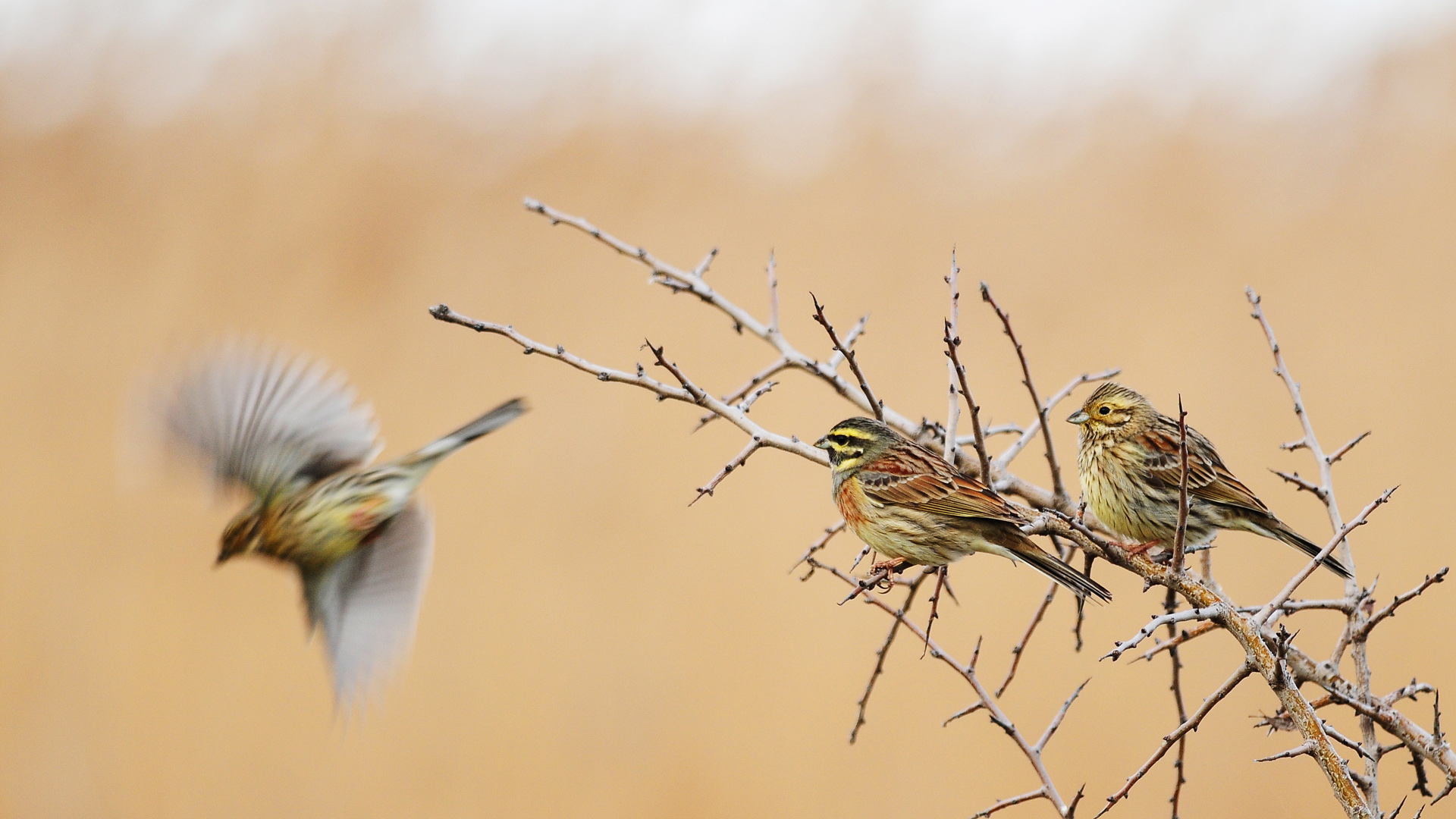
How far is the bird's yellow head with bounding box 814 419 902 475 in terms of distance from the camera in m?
3.79

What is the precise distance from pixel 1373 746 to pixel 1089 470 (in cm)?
212

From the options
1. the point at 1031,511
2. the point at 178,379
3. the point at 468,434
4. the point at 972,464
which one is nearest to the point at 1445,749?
the point at 1031,511

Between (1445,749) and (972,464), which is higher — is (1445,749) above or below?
below

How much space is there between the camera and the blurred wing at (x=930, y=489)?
127 inches

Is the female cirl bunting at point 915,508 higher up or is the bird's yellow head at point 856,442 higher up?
the bird's yellow head at point 856,442

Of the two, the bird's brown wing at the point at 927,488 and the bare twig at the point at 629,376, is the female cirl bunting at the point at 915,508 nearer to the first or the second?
the bird's brown wing at the point at 927,488

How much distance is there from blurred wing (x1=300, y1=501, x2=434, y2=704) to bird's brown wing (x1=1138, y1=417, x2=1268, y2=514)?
287cm

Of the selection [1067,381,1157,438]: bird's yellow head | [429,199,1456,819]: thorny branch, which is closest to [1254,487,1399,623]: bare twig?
[429,199,1456,819]: thorny branch

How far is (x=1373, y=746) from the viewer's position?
2543mm

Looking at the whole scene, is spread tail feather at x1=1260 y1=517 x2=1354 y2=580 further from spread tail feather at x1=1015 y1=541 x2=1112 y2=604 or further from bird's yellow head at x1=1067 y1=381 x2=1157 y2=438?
spread tail feather at x1=1015 y1=541 x2=1112 y2=604

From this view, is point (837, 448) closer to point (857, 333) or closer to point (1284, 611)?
point (857, 333)

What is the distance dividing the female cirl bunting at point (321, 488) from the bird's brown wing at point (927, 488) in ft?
4.86

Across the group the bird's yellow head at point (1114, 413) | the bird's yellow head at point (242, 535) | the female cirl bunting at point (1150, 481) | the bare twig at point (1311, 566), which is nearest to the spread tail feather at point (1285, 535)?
the female cirl bunting at point (1150, 481)

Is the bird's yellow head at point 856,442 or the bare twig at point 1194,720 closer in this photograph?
the bare twig at point 1194,720
